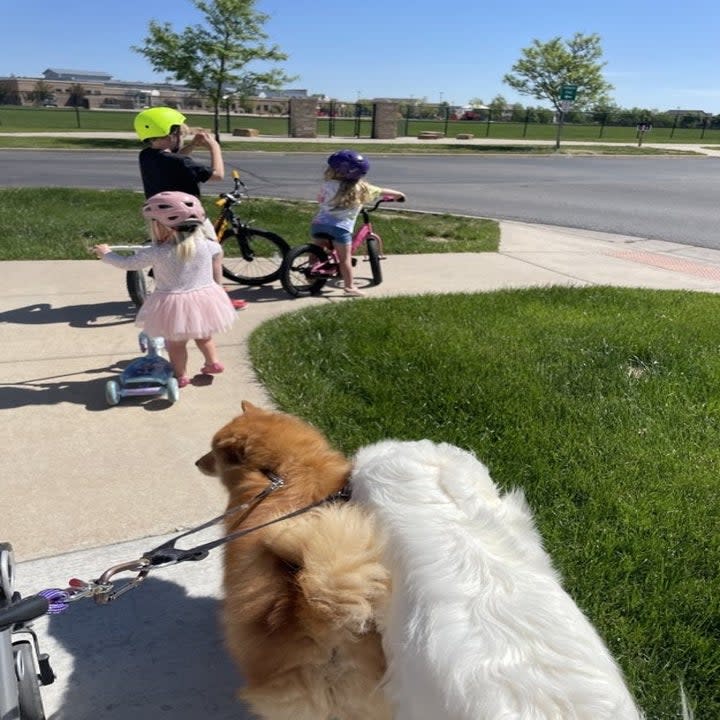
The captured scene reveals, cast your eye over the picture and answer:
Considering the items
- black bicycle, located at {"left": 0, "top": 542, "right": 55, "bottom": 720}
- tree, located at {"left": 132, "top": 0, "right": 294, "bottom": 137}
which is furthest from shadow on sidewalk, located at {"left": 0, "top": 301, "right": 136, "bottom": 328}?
tree, located at {"left": 132, "top": 0, "right": 294, "bottom": 137}

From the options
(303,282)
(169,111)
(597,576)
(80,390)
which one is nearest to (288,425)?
(597,576)

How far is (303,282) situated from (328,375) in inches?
115

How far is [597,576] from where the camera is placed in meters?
3.05

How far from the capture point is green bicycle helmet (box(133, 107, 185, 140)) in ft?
19.0

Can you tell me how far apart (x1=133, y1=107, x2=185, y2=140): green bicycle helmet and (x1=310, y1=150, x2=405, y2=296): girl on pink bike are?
6.73 ft

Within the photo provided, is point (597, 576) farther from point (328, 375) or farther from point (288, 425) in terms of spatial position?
point (328, 375)

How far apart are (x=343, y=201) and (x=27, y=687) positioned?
247 inches

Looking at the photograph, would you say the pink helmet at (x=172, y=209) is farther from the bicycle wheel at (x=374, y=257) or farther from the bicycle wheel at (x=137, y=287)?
the bicycle wheel at (x=374, y=257)

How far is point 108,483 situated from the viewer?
3785 mm

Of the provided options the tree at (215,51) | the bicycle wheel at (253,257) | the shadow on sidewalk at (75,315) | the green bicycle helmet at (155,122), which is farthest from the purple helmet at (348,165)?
the tree at (215,51)

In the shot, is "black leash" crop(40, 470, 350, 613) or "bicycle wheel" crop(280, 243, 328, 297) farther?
"bicycle wheel" crop(280, 243, 328, 297)

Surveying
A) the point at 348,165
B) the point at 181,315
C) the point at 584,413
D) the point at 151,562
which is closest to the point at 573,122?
the point at 348,165

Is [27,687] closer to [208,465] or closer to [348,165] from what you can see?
[208,465]

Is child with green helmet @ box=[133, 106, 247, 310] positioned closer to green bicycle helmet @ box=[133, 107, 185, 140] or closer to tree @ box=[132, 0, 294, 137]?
green bicycle helmet @ box=[133, 107, 185, 140]
